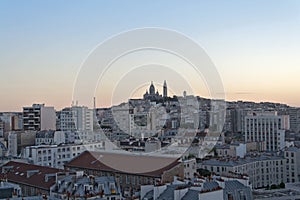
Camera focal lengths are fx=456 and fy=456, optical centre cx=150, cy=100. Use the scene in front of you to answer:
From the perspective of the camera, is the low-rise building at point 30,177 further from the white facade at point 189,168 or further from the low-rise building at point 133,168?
the white facade at point 189,168

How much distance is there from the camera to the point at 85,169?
60.7 ft

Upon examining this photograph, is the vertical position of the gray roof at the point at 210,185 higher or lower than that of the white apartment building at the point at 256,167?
higher

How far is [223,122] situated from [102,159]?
3366 centimetres

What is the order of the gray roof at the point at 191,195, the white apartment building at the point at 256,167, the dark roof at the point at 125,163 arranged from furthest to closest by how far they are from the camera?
the white apartment building at the point at 256,167 → the dark roof at the point at 125,163 → the gray roof at the point at 191,195

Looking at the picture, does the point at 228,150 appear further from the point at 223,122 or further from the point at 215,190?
the point at 223,122

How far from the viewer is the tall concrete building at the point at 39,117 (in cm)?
4491

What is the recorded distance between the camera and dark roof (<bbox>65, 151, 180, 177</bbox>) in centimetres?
1628

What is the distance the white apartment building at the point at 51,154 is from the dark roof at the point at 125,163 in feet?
10.0

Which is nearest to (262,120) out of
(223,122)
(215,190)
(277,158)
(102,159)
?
(223,122)

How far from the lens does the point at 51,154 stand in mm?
22766

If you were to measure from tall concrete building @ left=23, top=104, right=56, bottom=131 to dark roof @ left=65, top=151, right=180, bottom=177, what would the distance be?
26.0 m

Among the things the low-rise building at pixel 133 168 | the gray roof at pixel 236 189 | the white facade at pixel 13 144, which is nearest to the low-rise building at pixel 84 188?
the low-rise building at pixel 133 168

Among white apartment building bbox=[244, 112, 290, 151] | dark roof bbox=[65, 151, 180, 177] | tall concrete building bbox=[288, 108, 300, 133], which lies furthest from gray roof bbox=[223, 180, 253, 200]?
tall concrete building bbox=[288, 108, 300, 133]

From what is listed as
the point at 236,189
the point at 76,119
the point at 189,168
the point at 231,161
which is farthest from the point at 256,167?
the point at 76,119
